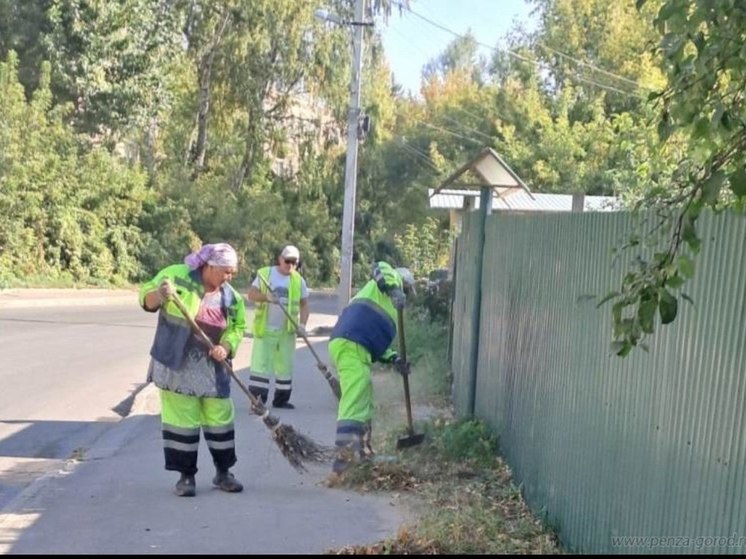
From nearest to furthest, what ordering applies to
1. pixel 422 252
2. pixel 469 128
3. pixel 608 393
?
pixel 608 393 < pixel 422 252 < pixel 469 128

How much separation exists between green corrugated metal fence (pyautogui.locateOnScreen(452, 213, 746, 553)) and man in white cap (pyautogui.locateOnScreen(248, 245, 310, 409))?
2.72 meters

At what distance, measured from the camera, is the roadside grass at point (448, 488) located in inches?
200

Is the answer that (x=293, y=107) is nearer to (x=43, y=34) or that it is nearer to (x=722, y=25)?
(x=43, y=34)

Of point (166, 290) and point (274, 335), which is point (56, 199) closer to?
point (274, 335)

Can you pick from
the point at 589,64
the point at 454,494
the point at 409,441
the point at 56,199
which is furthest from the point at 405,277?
the point at 589,64

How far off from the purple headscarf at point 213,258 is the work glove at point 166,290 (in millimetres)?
347

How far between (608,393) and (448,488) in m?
2.12

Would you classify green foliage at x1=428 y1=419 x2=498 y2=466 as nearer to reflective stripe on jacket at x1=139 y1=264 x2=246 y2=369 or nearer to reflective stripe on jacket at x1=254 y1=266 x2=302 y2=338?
reflective stripe on jacket at x1=139 y1=264 x2=246 y2=369

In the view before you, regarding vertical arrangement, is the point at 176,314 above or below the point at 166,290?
below

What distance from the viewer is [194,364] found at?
243 inches

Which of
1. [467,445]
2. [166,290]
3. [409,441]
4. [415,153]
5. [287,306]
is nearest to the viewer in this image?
[166,290]

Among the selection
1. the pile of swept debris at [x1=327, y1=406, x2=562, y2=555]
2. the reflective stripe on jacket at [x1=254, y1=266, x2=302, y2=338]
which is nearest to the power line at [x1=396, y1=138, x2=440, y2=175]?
the reflective stripe on jacket at [x1=254, y1=266, x2=302, y2=338]

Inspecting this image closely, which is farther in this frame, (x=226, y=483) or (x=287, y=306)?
(x=287, y=306)

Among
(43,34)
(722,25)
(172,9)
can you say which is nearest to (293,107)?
(172,9)
